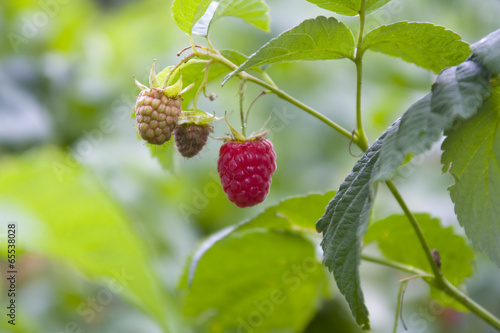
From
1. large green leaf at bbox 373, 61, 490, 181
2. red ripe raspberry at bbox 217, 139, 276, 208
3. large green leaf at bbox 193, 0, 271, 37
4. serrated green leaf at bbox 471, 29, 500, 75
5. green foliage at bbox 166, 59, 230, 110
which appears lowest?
large green leaf at bbox 373, 61, 490, 181

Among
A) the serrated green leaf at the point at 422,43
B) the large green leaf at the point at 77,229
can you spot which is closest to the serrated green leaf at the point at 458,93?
the serrated green leaf at the point at 422,43

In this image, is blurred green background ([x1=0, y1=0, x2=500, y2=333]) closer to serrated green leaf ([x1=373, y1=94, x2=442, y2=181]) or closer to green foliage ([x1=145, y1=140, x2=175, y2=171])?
green foliage ([x1=145, y1=140, x2=175, y2=171])

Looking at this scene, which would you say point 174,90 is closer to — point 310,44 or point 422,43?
point 310,44

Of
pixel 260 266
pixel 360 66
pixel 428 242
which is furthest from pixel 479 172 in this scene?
pixel 260 266

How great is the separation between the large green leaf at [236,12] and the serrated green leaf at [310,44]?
0.67 feet

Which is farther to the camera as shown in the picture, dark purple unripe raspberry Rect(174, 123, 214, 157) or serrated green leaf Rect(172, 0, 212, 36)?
dark purple unripe raspberry Rect(174, 123, 214, 157)

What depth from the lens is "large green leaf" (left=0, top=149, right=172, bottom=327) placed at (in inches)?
30.5

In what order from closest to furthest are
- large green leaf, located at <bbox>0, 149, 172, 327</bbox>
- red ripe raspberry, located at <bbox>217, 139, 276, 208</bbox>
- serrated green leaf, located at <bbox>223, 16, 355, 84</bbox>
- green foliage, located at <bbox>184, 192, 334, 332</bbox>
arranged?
large green leaf, located at <bbox>0, 149, 172, 327</bbox> < serrated green leaf, located at <bbox>223, 16, 355, 84</bbox> < red ripe raspberry, located at <bbox>217, 139, 276, 208</bbox> < green foliage, located at <bbox>184, 192, 334, 332</bbox>

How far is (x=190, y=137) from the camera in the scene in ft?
3.67

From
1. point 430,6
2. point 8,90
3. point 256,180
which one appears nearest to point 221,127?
point 8,90

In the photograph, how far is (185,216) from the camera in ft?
8.91

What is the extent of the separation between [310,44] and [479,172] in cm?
35

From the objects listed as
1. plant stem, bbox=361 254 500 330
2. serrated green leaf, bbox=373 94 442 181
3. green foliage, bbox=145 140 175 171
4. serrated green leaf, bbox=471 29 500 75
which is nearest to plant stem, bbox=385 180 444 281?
plant stem, bbox=361 254 500 330

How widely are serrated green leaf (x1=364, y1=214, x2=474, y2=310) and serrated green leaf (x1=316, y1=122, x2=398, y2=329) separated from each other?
1.37ft
